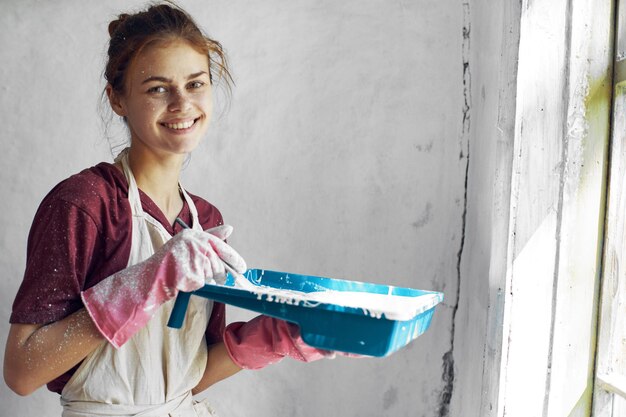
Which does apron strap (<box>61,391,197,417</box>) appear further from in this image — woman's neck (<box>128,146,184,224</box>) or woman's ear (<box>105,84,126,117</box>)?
woman's ear (<box>105,84,126,117</box>)

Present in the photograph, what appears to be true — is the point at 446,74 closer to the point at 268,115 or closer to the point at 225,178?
the point at 268,115

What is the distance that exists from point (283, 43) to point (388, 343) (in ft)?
3.32

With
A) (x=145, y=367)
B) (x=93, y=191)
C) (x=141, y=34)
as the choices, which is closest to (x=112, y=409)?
(x=145, y=367)

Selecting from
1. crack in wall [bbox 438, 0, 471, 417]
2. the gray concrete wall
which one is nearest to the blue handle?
the gray concrete wall

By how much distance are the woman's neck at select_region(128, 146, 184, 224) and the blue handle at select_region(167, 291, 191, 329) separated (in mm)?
245

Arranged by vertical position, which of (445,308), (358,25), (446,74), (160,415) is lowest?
(160,415)

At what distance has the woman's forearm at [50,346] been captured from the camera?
996 millimetres

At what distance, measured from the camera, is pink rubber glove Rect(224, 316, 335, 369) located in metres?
1.13

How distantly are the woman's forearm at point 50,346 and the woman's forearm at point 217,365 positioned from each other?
0.97 feet

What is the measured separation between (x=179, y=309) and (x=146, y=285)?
8cm

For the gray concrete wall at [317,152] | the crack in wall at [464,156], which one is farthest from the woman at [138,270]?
the crack in wall at [464,156]

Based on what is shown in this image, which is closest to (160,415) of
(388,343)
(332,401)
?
(388,343)

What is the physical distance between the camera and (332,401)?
1.65 metres

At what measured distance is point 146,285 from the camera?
0.98m
